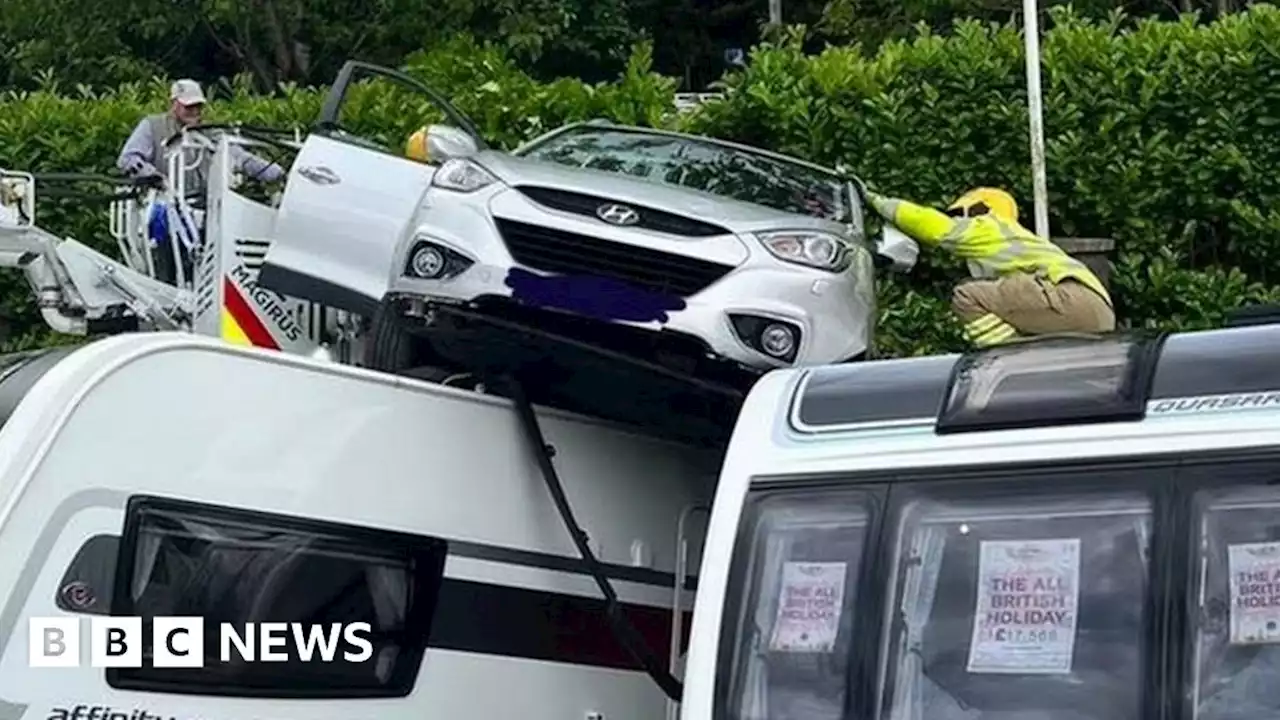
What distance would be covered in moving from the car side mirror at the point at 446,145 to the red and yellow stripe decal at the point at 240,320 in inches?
37.5

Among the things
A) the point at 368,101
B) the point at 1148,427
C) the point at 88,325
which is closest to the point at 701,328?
the point at 1148,427

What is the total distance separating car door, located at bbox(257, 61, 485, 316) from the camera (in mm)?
6074

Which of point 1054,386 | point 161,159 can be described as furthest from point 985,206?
point 161,159

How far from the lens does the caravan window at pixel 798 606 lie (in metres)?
3.69

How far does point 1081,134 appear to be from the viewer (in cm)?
1064

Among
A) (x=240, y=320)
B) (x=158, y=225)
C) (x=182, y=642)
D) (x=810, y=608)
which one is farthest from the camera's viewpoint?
(x=158, y=225)

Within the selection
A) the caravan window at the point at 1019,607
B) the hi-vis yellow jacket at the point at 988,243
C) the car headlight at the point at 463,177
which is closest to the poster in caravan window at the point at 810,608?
the caravan window at the point at 1019,607

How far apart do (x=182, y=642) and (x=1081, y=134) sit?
25.9 feet

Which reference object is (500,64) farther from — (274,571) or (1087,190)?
(274,571)

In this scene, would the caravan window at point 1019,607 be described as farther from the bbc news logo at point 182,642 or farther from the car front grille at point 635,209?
the car front grille at point 635,209

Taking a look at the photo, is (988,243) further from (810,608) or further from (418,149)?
(810,608)

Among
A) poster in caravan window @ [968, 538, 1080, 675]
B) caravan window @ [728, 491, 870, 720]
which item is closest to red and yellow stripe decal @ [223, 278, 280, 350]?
caravan window @ [728, 491, 870, 720]

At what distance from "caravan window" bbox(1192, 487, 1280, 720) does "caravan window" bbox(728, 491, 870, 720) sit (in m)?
0.72

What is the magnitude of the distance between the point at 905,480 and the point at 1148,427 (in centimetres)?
52
